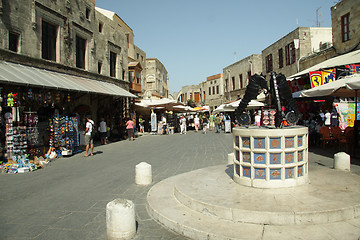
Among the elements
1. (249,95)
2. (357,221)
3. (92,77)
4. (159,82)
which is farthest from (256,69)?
(357,221)

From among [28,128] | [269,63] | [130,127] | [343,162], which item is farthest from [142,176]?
[269,63]

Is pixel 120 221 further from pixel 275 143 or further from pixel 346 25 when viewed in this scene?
pixel 346 25

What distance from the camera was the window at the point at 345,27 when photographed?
1509 centimetres

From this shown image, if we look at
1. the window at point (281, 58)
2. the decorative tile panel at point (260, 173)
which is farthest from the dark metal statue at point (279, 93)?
the window at point (281, 58)

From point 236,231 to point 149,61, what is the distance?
39.2 m

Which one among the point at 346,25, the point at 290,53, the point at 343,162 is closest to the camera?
the point at 343,162

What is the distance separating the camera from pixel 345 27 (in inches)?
603

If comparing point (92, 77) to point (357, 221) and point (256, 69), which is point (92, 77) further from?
point (256, 69)

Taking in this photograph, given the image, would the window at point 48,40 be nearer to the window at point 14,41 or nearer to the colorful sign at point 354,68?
the window at point 14,41

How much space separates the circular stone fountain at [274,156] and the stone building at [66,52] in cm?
856

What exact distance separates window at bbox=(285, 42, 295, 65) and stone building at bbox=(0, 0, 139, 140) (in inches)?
595

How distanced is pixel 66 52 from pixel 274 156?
13673mm

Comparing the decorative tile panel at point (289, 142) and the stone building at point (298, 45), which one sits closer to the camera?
the decorative tile panel at point (289, 142)

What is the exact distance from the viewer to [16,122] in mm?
10016
